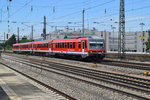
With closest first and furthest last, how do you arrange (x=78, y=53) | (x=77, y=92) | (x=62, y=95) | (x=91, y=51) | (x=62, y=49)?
(x=62, y=95) < (x=77, y=92) < (x=91, y=51) < (x=78, y=53) < (x=62, y=49)

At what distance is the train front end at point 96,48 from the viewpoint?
27.7 metres

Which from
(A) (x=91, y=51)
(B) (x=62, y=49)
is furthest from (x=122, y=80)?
(B) (x=62, y=49)

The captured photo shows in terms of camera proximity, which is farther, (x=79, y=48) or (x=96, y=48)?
(x=79, y=48)

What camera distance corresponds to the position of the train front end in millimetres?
27656

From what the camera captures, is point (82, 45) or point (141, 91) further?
point (82, 45)

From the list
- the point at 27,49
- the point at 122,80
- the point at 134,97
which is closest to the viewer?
the point at 134,97

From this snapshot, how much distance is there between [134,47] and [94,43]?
91.8 m

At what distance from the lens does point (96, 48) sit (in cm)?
2814

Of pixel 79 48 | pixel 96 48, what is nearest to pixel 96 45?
pixel 96 48

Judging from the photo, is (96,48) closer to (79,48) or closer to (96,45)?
(96,45)

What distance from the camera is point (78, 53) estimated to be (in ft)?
96.4

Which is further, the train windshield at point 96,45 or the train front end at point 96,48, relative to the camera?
the train windshield at point 96,45

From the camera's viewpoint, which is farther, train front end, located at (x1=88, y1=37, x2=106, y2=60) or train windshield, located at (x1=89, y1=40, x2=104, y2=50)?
train windshield, located at (x1=89, y1=40, x2=104, y2=50)

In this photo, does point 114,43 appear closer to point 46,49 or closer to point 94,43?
point 46,49
